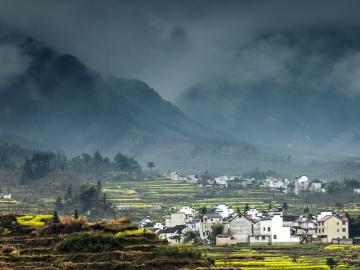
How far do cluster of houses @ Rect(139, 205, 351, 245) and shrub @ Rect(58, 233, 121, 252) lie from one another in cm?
4719

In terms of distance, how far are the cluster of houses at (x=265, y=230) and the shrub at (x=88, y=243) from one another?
47.2 m

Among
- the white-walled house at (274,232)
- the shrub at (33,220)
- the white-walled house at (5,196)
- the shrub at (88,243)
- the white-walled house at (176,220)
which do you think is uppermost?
the white-walled house at (5,196)

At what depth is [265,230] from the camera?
120375 millimetres

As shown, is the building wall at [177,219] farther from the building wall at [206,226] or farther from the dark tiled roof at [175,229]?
the building wall at [206,226]

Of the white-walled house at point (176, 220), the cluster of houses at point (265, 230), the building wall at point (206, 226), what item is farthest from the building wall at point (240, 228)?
the white-walled house at point (176, 220)

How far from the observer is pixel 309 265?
3418 inches

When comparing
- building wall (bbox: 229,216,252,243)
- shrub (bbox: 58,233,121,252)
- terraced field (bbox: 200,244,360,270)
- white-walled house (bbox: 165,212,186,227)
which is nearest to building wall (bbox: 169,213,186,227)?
white-walled house (bbox: 165,212,186,227)

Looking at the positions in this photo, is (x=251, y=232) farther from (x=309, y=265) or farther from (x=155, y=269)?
(x=155, y=269)

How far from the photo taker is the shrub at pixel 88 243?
67.7 m

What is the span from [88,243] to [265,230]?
180 ft

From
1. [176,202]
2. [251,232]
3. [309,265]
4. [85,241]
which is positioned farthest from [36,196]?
[85,241]

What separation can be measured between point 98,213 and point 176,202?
28228 mm

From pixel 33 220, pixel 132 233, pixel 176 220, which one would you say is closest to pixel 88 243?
pixel 132 233

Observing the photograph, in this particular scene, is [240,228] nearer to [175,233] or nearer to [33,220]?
[175,233]
